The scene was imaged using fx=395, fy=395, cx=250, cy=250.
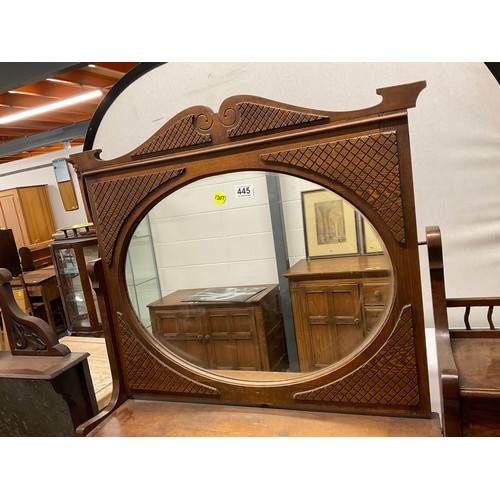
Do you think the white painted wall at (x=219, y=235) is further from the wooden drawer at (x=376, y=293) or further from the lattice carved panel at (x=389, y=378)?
the lattice carved panel at (x=389, y=378)

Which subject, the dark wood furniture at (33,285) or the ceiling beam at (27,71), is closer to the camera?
the ceiling beam at (27,71)

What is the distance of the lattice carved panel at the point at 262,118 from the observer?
84 cm

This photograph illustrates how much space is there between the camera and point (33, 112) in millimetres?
3547

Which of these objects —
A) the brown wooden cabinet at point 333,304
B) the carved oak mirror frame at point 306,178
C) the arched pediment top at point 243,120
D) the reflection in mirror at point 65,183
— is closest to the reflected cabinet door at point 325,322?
the brown wooden cabinet at point 333,304

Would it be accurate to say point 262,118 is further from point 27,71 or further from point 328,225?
point 27,71

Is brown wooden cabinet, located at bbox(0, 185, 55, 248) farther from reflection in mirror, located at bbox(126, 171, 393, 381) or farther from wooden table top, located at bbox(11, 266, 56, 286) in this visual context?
reflection in mirror, located at bbox(126, 171, 393, 381)

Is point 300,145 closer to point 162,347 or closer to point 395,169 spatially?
point 395,169

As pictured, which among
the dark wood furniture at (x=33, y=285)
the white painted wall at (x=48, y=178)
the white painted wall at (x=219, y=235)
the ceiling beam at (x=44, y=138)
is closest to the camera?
the white painted wall at (x=219, y=235)

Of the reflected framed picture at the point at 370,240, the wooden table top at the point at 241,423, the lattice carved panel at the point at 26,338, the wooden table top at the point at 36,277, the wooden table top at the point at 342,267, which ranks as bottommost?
the wooden table top at the point at 36,277

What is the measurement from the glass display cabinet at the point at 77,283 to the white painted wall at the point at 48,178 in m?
1.98

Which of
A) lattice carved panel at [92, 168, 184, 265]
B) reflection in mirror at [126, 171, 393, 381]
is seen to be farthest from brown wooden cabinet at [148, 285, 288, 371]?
lattice carved panel at [92, 168, 184, 265]

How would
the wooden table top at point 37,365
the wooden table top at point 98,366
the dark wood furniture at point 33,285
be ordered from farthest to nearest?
the dark wood furniture at point 33,285, the wooden table top at point 98,366, the wooden table top at point 37,365

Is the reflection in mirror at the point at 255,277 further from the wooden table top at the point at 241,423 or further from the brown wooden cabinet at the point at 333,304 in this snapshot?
the wooden table top at the point at 241,423

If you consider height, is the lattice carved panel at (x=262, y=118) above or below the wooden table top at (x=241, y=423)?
above
